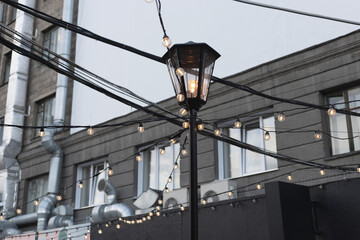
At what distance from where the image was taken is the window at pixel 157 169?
15289mm

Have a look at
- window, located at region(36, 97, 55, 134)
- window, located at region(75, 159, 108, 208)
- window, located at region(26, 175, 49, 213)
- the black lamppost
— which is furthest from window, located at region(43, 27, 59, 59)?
the black lamppost

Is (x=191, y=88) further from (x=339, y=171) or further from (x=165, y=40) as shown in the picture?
(x=339, y=171)

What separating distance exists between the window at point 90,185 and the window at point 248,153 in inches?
201

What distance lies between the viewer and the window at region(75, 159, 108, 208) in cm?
1748

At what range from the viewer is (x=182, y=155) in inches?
567

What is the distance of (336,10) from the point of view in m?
12.6

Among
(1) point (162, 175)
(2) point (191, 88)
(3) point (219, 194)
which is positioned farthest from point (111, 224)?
(2) point (191, 88)

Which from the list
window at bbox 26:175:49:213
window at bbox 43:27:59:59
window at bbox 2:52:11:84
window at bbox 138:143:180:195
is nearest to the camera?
window at bbox 138:143:180:195

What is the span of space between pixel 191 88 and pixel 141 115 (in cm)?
999

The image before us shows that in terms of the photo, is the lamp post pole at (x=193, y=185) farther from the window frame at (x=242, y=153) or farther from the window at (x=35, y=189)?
the window at (x=35, y=189)

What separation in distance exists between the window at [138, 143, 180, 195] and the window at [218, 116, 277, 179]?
1.77 metres

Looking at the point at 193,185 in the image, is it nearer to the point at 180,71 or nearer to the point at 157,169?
the point at 180,71

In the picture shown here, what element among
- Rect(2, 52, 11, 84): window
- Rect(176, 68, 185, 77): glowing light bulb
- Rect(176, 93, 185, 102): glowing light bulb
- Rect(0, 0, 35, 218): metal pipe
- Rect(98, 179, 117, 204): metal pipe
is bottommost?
Rect(176, 93, 185, 102): glowing light bulb

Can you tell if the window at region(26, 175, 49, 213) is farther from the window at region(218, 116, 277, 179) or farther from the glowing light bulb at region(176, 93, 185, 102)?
the glowing light bulb at region(176, 93, 185, 102)
